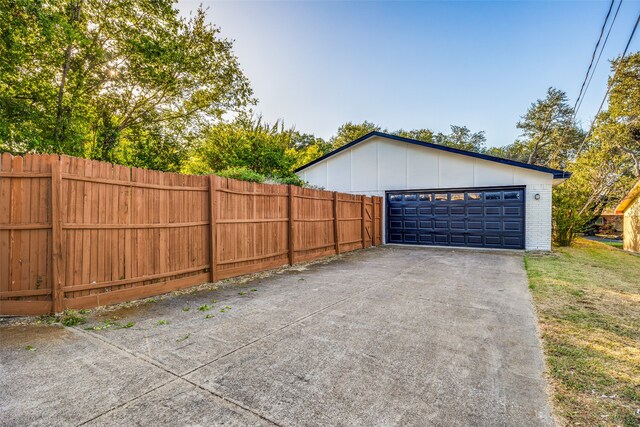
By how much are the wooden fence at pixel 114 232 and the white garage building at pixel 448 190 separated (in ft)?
24.2

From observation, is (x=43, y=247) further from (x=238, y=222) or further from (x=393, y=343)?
(x=393, y=343)

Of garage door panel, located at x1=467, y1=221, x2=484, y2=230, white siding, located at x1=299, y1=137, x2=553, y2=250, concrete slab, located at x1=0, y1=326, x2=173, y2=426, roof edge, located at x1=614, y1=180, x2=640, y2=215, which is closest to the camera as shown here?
concrete slab, located at x1=0, y1=326, x2=173, y2=426

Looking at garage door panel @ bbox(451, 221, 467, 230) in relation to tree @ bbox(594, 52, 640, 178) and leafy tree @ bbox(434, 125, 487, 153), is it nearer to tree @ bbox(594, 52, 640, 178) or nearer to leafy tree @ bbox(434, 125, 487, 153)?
tree @ bbox(594, 52, 640, 178)

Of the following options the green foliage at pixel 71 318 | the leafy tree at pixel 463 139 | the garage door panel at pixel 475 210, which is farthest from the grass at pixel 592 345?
the leafy tree at pixel 463 139

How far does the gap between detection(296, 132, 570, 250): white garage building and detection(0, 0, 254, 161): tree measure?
19.2 ft

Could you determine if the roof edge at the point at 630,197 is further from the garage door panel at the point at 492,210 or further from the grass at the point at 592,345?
the grass at the point at 592,345

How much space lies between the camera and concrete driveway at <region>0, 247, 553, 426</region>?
6.20 feet

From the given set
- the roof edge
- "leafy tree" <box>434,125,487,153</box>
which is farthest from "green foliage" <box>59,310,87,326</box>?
"leafy tree" <box>434,125,487,153</box>

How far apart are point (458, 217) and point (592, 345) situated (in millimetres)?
9084

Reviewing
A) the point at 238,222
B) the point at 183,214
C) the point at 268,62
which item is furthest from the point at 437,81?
the point at 183,214

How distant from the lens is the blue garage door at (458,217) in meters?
10.8

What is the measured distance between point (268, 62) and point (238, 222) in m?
8.14

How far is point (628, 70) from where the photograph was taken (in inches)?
587

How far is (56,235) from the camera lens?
3588mm
